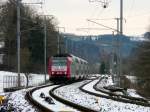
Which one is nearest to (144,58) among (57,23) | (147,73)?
(147,73)

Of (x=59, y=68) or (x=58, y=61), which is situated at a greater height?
(x=58, y=61)

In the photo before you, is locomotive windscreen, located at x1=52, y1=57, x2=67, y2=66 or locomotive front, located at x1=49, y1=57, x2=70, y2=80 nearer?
locomotive front, located at x1=49, y1=57, x2=70, y2=80

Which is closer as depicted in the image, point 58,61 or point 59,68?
point 59,68

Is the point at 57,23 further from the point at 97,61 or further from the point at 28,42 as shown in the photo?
the point at 97,61

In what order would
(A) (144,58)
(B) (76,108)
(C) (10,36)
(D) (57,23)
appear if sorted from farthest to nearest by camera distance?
(D) (57,23) → (C) (10,36) → (A) (144,58) → (B) (76,108)

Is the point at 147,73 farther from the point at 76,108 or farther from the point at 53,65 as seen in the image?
the point at 76,108

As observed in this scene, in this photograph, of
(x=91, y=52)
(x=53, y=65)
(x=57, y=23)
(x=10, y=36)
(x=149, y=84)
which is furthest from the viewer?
(x=91, y=52)

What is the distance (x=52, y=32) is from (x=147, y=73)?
46604 millimetres

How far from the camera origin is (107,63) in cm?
17475

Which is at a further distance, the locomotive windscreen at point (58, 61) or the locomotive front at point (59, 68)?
the locomotive windscreen at point (58, 61)

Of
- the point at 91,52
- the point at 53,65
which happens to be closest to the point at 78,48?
the point at 91,52

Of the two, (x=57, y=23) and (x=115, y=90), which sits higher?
(x=57, y=23)

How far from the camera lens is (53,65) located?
61062mm

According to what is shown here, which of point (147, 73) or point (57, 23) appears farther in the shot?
point (57, 23)
